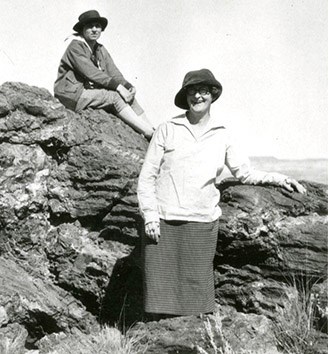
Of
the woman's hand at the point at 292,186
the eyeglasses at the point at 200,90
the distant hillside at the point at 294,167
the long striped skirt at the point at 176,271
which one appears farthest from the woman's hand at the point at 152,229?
the distant hillside at the point at 294,167

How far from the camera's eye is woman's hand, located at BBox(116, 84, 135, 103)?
314 inches

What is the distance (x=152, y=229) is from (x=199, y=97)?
145 cm

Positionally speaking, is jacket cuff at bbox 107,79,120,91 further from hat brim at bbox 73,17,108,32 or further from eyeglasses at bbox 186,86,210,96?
eyeglasses at bbox 186,86,210,96

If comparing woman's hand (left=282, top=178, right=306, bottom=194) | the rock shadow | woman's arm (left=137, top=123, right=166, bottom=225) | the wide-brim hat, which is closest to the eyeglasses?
woman's arm (left=137, top=123, right=166, bottom=225)

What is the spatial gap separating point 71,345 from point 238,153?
112 inches

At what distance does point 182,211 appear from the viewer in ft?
18.5

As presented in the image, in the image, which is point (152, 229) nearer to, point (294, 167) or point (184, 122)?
point (184, 122)

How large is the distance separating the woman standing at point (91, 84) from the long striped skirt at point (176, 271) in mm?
2643

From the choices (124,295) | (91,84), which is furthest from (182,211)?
(91,84)

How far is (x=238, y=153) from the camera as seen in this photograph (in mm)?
6148

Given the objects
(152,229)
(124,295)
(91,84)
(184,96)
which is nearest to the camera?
(152,229)

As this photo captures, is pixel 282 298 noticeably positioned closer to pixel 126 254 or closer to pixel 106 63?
pixel 126 254

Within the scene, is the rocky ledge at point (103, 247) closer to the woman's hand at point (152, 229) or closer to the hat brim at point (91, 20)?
the woman's hand at point (152, 229)

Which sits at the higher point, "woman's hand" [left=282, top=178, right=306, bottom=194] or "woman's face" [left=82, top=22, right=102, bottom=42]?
"woman's face" [left=82, top=22, right=102, bottom=42]
